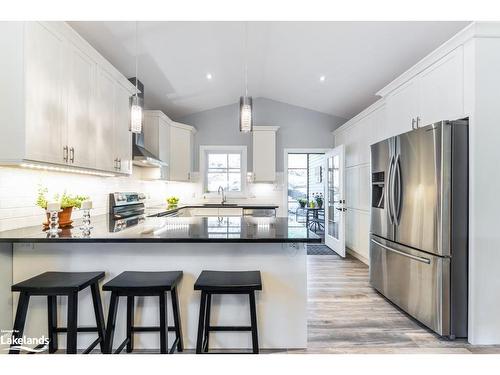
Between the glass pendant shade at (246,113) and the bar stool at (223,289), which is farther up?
the glass pendant shade at (246,113)

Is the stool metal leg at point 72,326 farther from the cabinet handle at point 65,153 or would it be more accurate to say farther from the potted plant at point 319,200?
the potted plant at point 319,200

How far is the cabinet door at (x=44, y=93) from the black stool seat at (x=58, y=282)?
765 millimetres

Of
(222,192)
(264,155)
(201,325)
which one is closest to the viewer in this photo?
(201,325)

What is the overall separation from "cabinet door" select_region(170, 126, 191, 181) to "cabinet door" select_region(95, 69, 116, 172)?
246 cm

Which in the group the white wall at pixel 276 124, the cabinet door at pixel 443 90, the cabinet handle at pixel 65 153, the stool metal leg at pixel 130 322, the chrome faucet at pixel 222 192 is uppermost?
the white wall at pixel 276 124

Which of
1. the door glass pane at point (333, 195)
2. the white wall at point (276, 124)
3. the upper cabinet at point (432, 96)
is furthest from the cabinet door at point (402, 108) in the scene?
the white wall at point (276, 124)

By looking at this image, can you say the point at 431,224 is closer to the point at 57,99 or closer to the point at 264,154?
the point at 57,99

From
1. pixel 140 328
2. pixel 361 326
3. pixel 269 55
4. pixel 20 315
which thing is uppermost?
pixel 269 55

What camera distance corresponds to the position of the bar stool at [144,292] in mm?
1652

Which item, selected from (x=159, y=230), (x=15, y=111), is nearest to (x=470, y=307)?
(x=159, y=230)

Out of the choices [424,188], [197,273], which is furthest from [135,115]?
[424,188]

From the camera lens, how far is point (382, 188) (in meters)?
3.15

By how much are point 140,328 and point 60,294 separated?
0.59 meters
